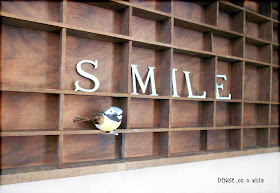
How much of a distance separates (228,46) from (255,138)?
0.89m

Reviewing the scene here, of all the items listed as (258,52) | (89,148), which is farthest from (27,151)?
(258,52)

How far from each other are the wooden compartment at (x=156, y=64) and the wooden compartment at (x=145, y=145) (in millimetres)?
302

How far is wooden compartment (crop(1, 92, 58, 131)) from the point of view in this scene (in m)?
1.32

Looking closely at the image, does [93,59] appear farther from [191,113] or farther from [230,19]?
[230,19]

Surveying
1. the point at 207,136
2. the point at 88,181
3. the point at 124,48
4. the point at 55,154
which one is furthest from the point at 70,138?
the point at 207,136

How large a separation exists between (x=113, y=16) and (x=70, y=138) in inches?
32.8

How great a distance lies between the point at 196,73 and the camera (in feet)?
6.42

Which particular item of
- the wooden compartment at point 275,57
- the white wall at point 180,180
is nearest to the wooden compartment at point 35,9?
the white wall at point 180,180

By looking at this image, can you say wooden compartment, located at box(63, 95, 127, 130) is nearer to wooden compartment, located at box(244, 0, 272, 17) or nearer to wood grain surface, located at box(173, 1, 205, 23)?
wood grain surface, located at box(173, 1, 205, 23)

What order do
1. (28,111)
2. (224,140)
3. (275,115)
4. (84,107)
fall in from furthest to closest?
(275,115) → (224,140) → (84,107) → (28,111)

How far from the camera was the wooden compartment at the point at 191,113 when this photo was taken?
185cm

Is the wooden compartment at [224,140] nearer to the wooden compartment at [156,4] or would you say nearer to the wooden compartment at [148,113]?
the wooden compartment at [148,113]

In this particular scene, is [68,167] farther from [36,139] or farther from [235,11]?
[235,11]

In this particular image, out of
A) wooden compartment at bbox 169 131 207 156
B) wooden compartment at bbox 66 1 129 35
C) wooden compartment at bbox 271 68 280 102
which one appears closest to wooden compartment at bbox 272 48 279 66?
wooden compartment at bbox 271 68 280 102
